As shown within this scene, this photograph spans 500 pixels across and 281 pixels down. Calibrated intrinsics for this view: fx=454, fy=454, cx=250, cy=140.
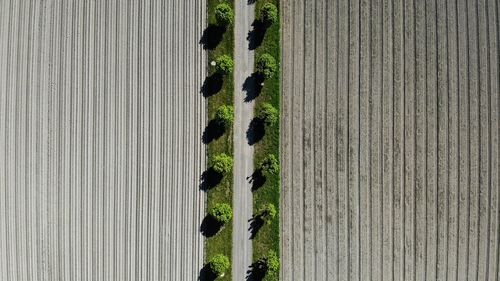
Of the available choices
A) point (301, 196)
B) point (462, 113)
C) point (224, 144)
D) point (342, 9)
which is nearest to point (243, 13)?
point (342, 9)

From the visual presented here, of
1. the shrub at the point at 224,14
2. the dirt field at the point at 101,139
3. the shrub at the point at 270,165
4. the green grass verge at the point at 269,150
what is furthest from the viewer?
the dirt field at the point at 101,139

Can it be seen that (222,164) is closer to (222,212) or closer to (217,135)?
(217,135)

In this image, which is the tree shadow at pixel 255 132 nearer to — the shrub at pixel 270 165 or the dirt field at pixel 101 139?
the shrub at pixel 270 165

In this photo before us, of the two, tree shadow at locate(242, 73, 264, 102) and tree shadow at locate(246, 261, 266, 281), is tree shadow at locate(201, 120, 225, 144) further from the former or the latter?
tree shadow at locate(246, 261, 266, 281)

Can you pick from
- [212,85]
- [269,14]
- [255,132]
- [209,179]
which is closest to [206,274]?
[209,179]

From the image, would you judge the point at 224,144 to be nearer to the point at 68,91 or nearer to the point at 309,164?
the point at 309,164

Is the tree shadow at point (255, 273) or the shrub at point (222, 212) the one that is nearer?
the shrub at point (222, 212)

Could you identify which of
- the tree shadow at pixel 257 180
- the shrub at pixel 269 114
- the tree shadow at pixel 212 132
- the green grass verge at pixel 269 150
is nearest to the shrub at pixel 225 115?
the tree shadow at pixel 212 132
